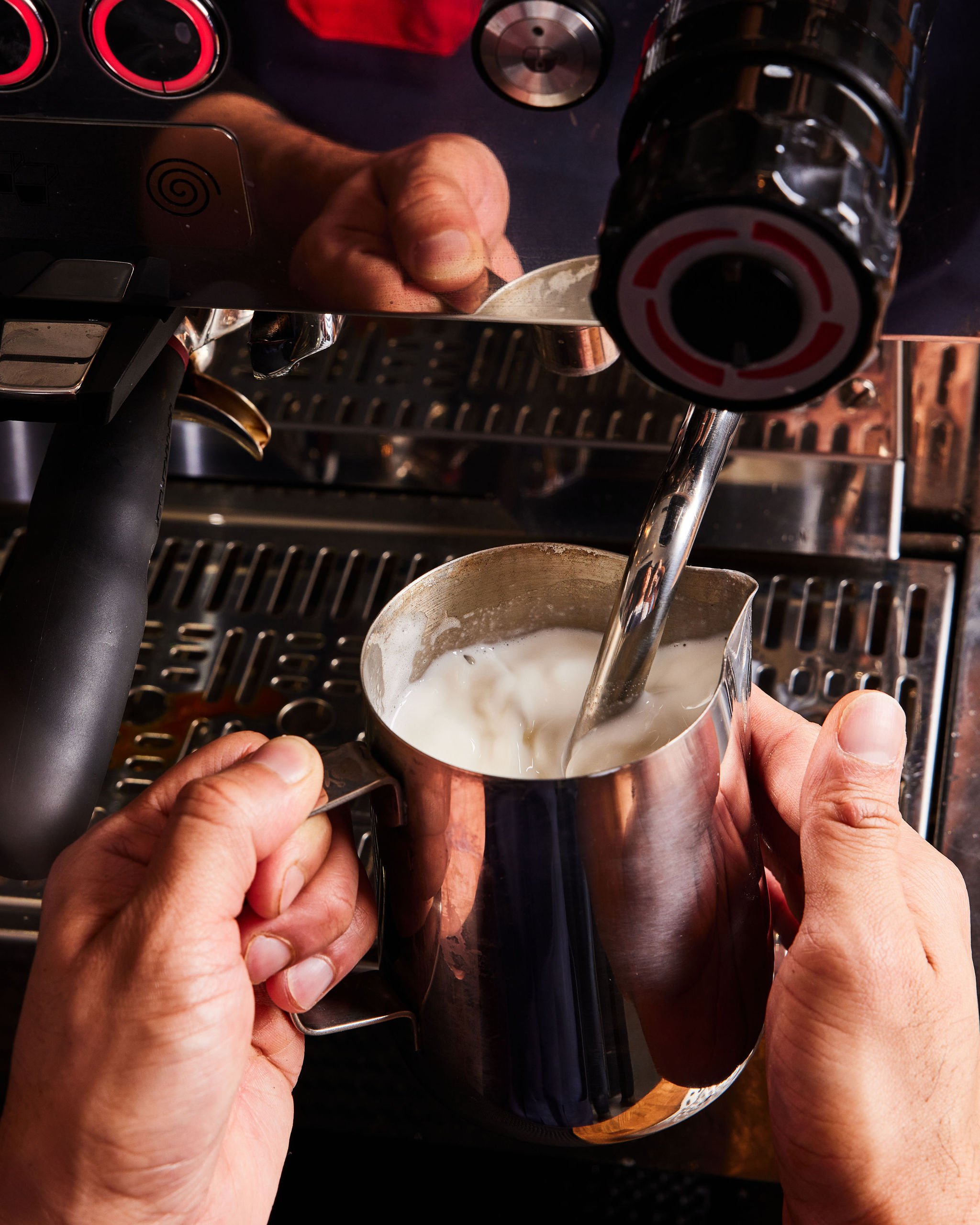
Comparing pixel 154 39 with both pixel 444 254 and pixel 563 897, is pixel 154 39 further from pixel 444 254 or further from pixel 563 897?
pixel 563 897

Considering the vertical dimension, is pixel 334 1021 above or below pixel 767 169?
below

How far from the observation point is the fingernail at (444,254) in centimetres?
40

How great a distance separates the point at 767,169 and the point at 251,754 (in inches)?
10.6

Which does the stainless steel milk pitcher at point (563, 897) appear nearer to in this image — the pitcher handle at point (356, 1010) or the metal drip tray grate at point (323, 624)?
the pitcher handle at point (356, 1010)

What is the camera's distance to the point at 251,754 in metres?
0.43

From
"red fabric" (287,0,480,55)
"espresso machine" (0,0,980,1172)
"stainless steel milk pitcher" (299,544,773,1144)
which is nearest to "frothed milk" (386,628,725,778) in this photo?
"stainless steel milk pitcher" (299,544,773,1144)

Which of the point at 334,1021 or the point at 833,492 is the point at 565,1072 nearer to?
the point at 334,1021

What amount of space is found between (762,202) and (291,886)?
0.99ft

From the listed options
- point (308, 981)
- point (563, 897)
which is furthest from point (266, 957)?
point (563, 897)

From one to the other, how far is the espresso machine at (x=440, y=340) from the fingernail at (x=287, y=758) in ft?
0.24

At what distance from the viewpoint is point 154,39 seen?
0.37 meters

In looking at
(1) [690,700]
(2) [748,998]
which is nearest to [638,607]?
(1) [690,700]

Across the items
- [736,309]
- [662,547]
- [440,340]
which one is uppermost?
[736,309]

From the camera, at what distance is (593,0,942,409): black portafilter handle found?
26 cm
